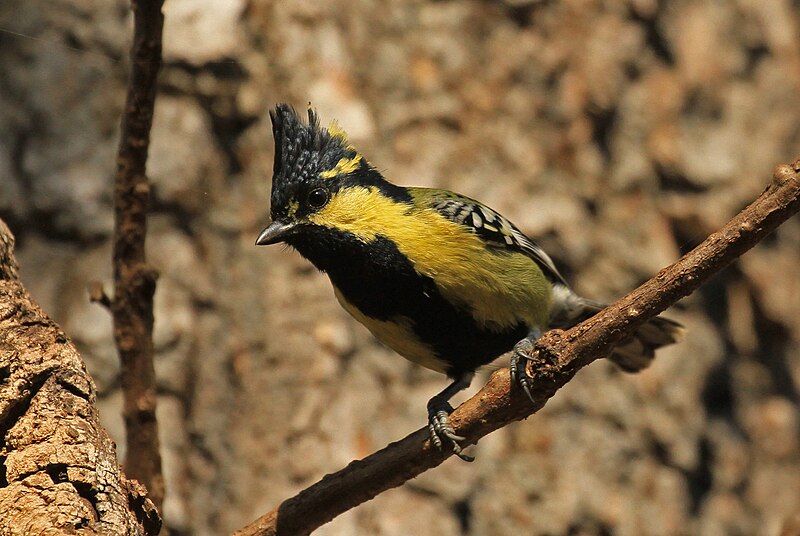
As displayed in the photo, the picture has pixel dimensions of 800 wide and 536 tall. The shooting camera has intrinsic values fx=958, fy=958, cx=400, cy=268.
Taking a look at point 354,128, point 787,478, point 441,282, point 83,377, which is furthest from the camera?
point 787,478

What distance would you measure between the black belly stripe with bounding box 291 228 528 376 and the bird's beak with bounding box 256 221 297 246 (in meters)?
0.08

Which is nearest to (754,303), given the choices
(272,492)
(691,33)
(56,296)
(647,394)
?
(647,394)


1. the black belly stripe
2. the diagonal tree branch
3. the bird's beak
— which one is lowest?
the diagonal tree branch

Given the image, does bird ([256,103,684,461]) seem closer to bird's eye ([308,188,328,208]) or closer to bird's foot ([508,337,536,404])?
bird's eye ([308,188,328,208])

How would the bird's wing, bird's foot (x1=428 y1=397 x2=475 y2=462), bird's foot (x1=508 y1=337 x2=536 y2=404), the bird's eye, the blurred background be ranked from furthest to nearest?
the blurred background < the bird's wing < the bird's eye < bird's foot (x1=428 y1=397 x2=475 y2=462) < bird's foot (x1=508 y1=337 x2=536 y2=404)

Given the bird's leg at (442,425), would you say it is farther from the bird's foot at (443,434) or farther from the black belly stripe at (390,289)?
the black belly stripe at (390,289)

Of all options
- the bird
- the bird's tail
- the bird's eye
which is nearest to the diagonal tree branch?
the bird

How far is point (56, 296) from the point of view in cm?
489

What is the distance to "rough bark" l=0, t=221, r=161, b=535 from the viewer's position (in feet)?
8.42

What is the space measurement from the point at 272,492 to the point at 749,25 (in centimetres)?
411

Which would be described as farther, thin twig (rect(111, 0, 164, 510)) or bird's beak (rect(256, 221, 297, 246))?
bird's beak (rect(256, 221, 297, 246))

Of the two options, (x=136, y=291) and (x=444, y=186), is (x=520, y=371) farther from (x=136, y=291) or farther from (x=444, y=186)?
(x=444, y=186)

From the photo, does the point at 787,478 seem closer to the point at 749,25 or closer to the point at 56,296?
the point at 749,25

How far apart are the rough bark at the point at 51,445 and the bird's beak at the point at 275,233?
1145mm
